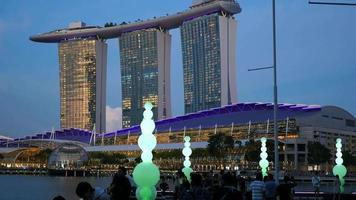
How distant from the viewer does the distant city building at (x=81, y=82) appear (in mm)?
193500

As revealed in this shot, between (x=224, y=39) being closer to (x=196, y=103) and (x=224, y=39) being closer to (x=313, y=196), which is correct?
(x=196, y=103)

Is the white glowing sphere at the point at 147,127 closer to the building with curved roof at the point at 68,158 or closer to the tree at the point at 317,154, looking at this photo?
the tree at the point at 317,154

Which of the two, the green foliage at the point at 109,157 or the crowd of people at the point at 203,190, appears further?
the green foliage at the point at 109,157

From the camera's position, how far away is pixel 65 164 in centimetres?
12050

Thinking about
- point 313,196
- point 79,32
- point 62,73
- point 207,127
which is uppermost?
point 79,32

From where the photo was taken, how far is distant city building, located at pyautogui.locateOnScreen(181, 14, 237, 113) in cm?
16325

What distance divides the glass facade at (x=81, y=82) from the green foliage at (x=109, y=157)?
52444 millimetres

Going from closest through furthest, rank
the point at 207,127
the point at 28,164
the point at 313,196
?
the point at 313,196 → the point at 207,127 → the point at 28,164

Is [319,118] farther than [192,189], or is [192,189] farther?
[319,118]

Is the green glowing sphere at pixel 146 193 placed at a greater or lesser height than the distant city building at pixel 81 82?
lesser

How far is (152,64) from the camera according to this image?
180750 mm

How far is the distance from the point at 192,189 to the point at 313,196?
60.7ft

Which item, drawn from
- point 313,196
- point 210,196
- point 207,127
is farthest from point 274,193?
point 207,127

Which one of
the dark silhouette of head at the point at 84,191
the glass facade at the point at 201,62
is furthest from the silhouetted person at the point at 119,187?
the glass facade at the point at 201,62
